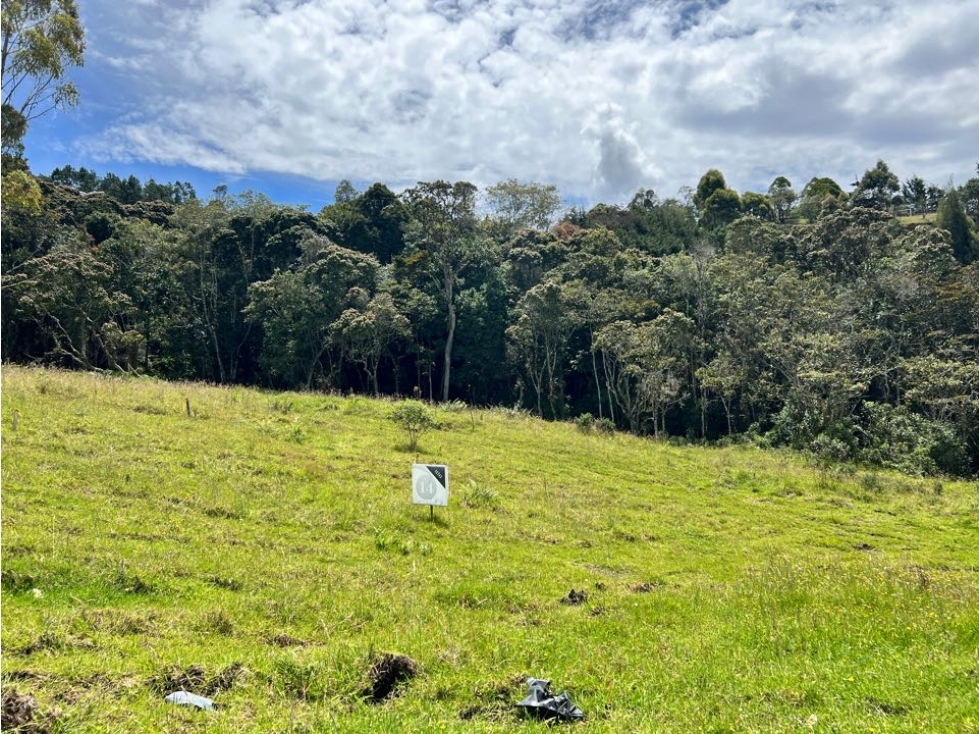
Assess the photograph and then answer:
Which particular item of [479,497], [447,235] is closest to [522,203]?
[447,235]

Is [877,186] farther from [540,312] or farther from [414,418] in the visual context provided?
[414,418]

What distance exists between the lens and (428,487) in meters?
12.0

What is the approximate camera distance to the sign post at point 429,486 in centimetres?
1191

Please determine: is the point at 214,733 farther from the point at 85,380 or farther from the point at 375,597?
the point at 85,380

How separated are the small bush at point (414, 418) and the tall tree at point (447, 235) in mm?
23204

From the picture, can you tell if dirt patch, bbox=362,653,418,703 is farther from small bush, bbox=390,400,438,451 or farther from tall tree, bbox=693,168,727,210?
tall tree, bbox=693,168,727,210

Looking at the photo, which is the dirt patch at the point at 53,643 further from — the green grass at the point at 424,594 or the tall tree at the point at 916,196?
the tall tree at the point at 916,196

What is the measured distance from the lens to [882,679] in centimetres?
538

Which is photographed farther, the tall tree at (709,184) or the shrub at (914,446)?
the tall tree at (709,184)

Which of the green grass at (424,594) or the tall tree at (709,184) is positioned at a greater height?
the tall tree at (709,184)

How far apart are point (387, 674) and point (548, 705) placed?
1489 millimetres

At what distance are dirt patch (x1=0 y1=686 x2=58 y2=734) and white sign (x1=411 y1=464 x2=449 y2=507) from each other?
316 inches

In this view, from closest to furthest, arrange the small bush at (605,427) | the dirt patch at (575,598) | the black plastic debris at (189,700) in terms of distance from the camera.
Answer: the black plastic debris at (189,700) < the dirt patch at (575,598) < the small bush at (605,427)

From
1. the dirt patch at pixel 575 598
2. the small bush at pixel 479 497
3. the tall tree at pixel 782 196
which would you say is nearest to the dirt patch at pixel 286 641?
the dirt patch at pixel 575 598
